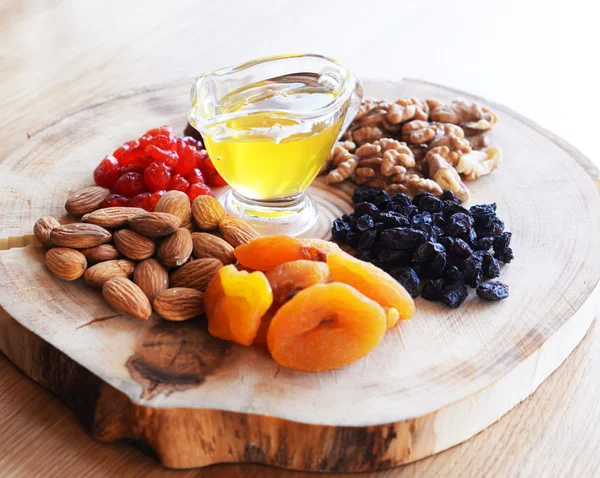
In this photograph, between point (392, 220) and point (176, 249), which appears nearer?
point (176, 249)

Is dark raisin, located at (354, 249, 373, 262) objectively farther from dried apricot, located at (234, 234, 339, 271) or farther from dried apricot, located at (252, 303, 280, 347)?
dried apricot, located at (252, 303, 280, 347)

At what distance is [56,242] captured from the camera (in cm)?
137

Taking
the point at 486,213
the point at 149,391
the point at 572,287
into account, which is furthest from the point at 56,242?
the point at 572,287

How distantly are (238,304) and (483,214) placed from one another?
0.60 m

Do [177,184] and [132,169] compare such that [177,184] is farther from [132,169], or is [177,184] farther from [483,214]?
[483,214]

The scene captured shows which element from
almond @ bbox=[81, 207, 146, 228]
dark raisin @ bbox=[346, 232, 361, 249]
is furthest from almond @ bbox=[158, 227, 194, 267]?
dark raisin @ bbox=[346, 232, 361, 249]

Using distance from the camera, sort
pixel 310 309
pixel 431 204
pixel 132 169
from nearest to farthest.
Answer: pixel 310 309 → pixel 431 204 → pixel 132 169

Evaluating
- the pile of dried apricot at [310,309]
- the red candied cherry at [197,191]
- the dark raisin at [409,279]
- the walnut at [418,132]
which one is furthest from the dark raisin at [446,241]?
the red candied cherry at [197,191]

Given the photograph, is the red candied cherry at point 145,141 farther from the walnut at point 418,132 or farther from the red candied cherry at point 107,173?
the walnut at point 418,132

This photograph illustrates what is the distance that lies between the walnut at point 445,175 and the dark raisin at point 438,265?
12.8 inches

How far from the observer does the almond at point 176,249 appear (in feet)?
4.39

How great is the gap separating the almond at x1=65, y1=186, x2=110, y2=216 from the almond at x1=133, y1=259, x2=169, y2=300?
0.26 m

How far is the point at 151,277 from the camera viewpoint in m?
1.31

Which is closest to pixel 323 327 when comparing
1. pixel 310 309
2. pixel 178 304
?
pixel 310 309
